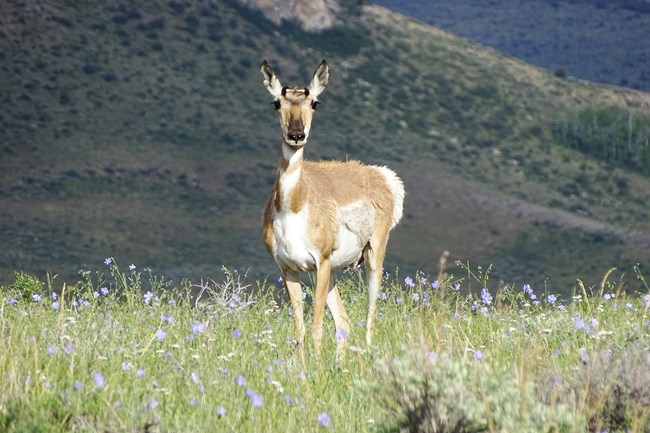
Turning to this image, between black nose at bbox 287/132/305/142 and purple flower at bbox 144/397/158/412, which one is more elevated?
black nose at bbox 287/132/305/142

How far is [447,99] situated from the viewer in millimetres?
158875

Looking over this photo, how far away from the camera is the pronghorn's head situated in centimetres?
1013

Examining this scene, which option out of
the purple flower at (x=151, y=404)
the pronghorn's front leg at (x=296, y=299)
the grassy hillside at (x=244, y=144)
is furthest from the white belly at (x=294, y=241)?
the grassy hillside at (x=244, y=144)

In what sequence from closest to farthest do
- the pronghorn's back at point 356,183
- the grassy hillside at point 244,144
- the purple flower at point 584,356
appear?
the purple flower at point 584,356 < the pronghorn's back at point 356,183 < the grassy hillside at point 244,144

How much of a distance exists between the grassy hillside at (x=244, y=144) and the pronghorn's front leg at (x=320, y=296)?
8880 centimetres

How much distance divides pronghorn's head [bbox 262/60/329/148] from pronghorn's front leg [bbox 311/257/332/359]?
98cm

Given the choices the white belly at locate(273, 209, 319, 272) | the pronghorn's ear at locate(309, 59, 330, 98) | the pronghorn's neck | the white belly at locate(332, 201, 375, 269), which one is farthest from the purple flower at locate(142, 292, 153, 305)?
the pronghorn's ear at locate(309, 59, 330, 98)

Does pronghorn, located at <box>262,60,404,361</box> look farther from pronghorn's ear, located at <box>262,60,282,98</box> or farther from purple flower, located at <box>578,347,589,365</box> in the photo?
purple flower, located at <box>578,347,589,365</box>

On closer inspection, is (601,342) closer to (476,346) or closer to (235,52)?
(476,346)

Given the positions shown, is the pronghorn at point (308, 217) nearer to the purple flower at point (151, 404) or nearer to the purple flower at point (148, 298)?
the purple flower at point (148, 298)

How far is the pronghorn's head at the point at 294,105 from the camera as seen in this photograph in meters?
10.1

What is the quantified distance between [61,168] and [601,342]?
11226cm

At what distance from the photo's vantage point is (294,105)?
10.2 m

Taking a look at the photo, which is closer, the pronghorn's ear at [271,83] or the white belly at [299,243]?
the white belly at [299,243]
